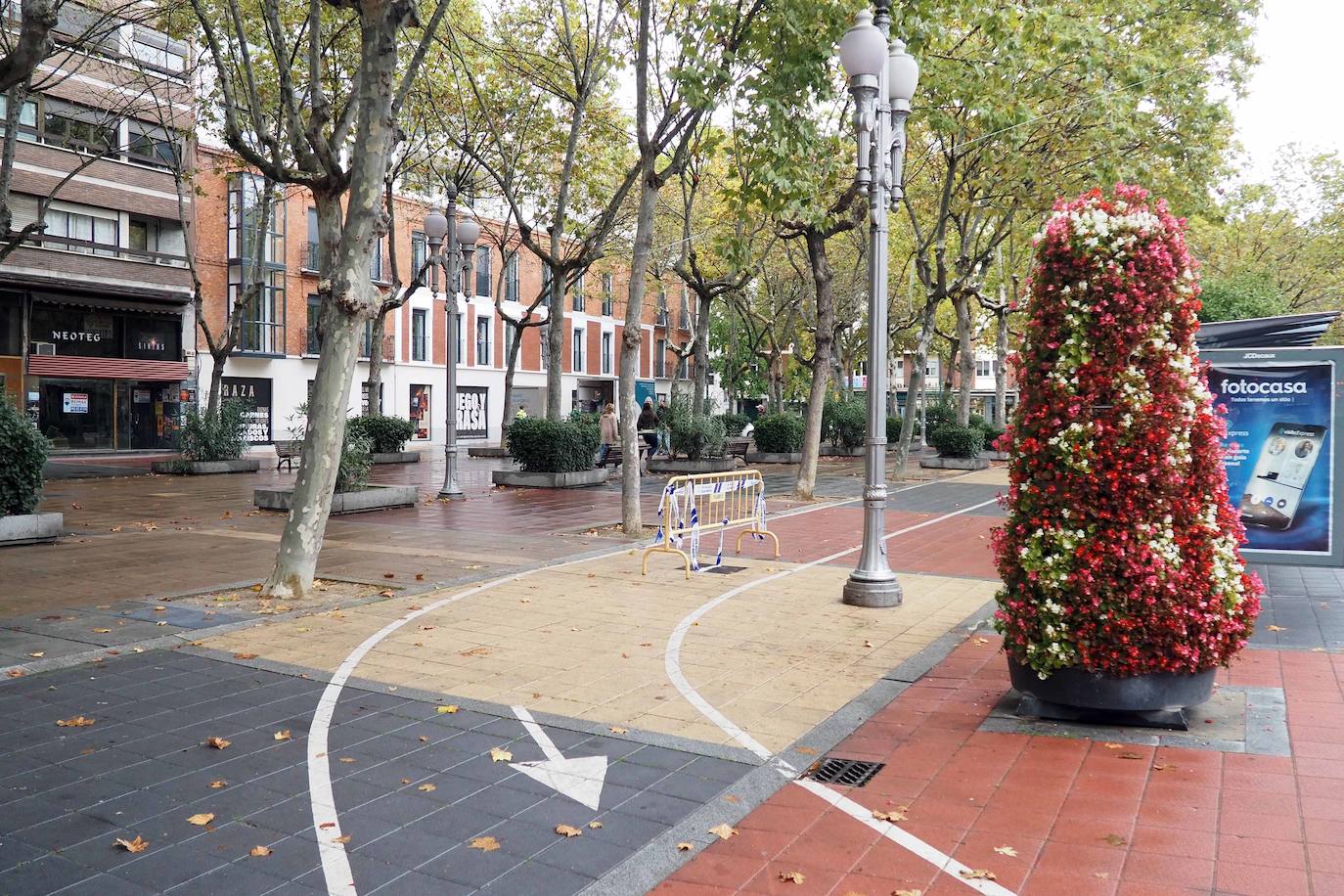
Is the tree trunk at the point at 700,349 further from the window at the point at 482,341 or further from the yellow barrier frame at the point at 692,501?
the window at the point at 482,341

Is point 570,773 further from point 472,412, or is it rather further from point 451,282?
point 472,412

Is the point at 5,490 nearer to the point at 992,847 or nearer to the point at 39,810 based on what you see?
the point at 39,810

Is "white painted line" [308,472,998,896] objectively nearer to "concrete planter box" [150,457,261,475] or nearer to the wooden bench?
the wooden bench

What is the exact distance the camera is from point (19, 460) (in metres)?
11.8

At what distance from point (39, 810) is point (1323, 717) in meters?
6.12

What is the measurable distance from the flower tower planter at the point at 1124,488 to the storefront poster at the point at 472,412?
44.7 metres

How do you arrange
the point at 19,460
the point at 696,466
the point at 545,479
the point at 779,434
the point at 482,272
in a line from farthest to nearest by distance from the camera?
the point at 482,272, the point at 779,434, the point at 696,466, the point at 545,479, the point at 19,460

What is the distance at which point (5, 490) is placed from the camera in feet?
38.9

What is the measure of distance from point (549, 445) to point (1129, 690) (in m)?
16.3

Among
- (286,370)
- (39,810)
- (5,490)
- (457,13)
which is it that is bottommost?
(39,810)

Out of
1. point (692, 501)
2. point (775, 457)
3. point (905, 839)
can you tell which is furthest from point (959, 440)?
point (905, 839)

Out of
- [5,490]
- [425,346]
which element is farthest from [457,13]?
[425,346]

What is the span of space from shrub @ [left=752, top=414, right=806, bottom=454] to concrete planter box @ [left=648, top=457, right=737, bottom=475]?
5.47m

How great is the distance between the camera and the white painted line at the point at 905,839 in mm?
3480
